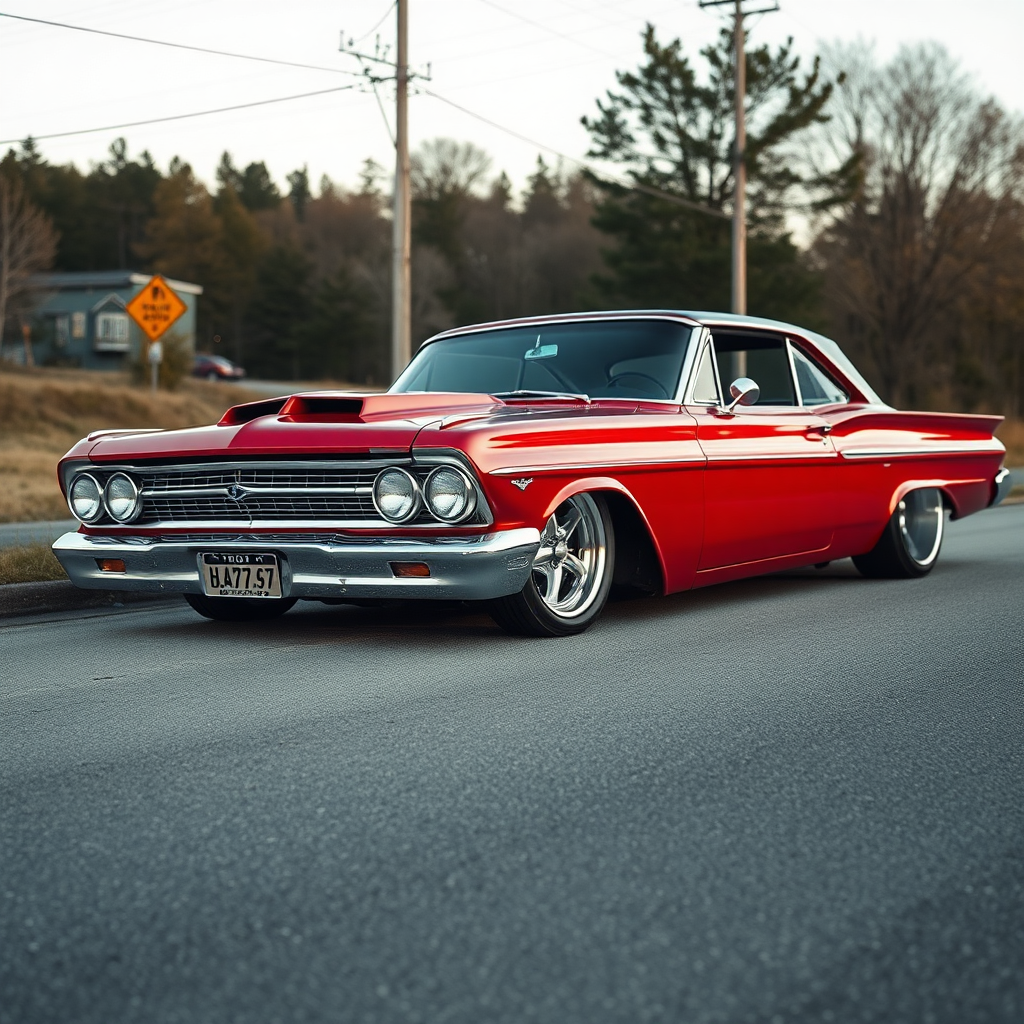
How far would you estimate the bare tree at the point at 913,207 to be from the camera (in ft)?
123

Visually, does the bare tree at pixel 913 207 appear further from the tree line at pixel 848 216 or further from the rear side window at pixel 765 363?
the rear side window at pixel 765 363

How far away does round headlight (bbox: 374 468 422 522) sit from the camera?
18.0 ft

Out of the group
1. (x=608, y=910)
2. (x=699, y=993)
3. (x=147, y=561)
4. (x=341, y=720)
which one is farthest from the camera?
A: (x=147, y=561)

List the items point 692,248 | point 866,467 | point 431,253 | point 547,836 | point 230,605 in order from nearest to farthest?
1. point 547,836
2. point 230,605
3. point 866,467
4. point 692,248
5. point 431,253

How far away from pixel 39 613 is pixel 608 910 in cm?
519

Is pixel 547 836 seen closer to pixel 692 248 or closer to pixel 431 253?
pixel 692 248

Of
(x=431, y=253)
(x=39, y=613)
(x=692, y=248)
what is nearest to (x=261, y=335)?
(x=431, y=253)

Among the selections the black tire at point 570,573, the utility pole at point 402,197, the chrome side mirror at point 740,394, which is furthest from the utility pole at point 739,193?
the black tire at point 570,573

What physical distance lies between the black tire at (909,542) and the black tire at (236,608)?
3.49 metres

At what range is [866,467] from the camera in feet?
25.7

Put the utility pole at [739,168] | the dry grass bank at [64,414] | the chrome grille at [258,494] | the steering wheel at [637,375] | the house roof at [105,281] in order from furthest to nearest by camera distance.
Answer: the house roof at [105,281]
the utility pole at [739,168]
the dry grass bank at [64,414]
the steering wheel at [637,375]
the chrome grille at [258,494]

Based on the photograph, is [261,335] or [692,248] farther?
[261,335]

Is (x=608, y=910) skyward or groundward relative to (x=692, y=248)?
groundward

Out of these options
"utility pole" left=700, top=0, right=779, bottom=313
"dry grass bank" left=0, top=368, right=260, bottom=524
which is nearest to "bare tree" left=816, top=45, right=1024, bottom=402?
"utility pole" left=700, top=0, right=779, bottom=313
